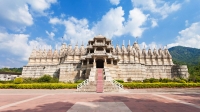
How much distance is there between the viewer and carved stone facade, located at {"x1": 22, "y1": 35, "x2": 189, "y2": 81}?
33.5 m

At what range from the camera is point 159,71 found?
44.4 metres

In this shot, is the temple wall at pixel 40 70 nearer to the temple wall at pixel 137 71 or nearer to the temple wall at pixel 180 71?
the temple wall at pixel 137 71

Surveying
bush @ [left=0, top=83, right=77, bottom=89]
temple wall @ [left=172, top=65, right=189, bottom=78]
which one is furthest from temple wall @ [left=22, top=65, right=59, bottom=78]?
temple wall @ [left=172, top=65, right=189, bottom=78]

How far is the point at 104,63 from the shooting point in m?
32.0

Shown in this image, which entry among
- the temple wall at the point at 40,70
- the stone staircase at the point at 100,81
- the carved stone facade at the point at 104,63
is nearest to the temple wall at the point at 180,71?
the carved stone facade at the point at 104,63

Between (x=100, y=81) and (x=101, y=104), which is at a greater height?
(x=100, y=81)

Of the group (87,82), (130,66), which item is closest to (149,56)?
(130,66)

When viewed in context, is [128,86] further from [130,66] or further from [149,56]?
[149,56]

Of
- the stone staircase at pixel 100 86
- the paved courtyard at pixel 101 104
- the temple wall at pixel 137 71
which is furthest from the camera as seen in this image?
the temple wall at pixel 137 71

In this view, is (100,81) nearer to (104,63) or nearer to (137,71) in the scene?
(104,63)

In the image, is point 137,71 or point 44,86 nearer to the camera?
point 44,86

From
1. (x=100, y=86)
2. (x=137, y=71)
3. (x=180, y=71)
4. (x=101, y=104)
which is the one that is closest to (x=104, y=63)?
(x=100, y=86)

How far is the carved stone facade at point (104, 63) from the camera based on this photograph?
3353 centimetres

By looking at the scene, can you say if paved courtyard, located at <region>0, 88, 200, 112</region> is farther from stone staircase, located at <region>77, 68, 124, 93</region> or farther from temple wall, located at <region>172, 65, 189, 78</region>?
temple wall, located at <region>172, 65, 189, 78</region>
